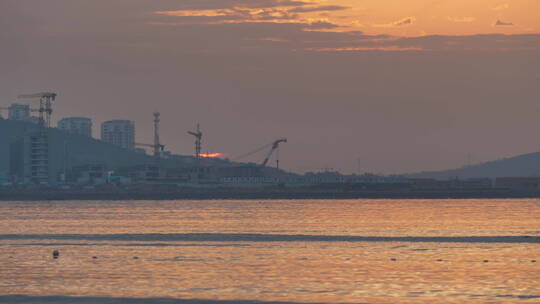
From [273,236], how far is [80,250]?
2365 cm

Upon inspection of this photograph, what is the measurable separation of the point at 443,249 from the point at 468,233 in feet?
77.4

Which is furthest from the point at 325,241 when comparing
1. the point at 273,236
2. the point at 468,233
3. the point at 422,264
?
the point at 422,264

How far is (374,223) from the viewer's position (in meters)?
127

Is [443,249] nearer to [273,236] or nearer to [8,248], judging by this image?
[273,236]

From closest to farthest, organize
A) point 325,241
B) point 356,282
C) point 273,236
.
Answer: point 356,282, point 325,241, point 273,236

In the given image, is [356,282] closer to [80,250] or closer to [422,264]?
[422,264]

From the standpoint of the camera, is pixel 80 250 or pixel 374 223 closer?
pixel 80 250

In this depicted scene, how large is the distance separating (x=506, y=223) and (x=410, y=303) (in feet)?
262

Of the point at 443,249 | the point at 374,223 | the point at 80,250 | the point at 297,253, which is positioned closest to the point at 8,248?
the point at 80,250

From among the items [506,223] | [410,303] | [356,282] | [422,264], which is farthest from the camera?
[506,223]

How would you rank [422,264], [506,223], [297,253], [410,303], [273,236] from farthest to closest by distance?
[506,223]
[273,236]
[297,253]
[422,264]
[410,303]

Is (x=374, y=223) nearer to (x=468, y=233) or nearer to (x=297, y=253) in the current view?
(x=468, y=233)

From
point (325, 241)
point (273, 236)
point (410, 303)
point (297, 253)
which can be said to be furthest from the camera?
point (273, 236)

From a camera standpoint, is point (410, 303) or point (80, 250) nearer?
point (410, 303)
